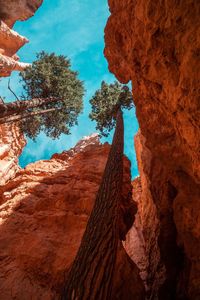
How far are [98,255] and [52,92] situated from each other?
15.9 meters

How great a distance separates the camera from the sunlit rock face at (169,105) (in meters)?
5.74

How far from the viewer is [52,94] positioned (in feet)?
62.2

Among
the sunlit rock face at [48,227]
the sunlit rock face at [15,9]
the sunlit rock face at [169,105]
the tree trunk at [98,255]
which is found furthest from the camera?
the sunlit rock face at [15,9]

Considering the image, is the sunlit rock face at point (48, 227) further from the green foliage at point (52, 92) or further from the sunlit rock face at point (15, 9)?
the sunlit rock face at point (15, 9)

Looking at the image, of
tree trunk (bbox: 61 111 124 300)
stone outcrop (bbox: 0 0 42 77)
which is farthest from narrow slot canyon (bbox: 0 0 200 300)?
stone outcrop (bbox: 0 0 42 77)

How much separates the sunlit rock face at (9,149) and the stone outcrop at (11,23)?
6.33 m

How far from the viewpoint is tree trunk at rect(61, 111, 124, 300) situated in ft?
14.5

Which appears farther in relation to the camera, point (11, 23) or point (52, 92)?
point (11, 23)

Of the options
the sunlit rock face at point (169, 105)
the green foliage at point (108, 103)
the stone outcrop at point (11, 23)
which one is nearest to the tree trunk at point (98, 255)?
the sunlit rock face at point (169, 105)

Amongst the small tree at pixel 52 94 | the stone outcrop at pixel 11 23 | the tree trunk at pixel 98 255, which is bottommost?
the tree trunk at pixel 98 255

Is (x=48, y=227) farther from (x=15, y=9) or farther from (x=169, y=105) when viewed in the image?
(x=15, y=9)

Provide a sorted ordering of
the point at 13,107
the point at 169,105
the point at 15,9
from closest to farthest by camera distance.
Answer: the point at 169,105 → the point at 13,107 → the point at 15,9

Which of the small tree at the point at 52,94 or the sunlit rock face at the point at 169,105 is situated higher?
the small tree at the point at 52,94

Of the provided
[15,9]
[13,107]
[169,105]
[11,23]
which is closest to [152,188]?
[169,105]
